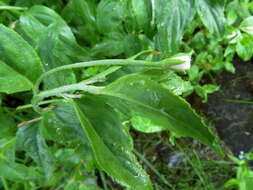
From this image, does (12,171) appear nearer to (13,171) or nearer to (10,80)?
(13,171)

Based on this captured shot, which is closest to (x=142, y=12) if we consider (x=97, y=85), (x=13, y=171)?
(x=97, y=85)

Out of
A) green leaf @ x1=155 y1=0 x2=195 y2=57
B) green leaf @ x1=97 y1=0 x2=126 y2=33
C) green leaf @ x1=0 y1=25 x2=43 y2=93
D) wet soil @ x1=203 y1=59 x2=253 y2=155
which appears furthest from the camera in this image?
wet soil @ x1=203 y1=59 x2=253 y2=155

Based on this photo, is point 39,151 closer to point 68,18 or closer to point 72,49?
point 72,49

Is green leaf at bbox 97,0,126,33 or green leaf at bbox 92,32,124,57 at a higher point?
green leaf at bbox 97,0,126,33

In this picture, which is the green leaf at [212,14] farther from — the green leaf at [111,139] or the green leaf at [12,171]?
the green leaf at [12,171]

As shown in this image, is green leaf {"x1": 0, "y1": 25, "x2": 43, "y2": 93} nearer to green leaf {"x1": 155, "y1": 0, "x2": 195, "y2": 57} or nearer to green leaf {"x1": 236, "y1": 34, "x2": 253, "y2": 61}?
green leaf {"x1": 155, "y1": 0, "x2": 195, "y2": 57}

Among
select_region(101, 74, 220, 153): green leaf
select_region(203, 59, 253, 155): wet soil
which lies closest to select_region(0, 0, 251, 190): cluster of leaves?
select_region(101, 74, 220, 153): green leaf

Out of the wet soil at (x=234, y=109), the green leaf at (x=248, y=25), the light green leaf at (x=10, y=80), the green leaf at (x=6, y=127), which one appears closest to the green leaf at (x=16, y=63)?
the light green leaf at (x=10, y=80)
